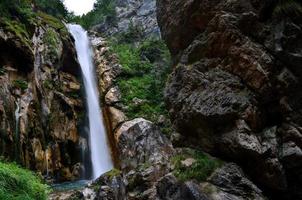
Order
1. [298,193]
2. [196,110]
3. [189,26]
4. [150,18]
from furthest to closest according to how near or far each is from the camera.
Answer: [150,18] → [189,26] → [196,110] → [298,193]

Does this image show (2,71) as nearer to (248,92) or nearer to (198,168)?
(198,168)

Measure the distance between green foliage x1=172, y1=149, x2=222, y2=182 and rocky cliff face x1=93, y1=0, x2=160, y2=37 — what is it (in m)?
23.6

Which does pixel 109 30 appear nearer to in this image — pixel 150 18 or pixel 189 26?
pixel 150 18

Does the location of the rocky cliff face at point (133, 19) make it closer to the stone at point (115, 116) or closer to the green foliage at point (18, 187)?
the stone at point (115, 116)

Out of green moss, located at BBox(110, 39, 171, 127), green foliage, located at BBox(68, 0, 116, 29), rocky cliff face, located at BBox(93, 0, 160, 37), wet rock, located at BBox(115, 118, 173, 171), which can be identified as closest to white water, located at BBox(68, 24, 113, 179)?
wet rock, located at BBox(115, 118, 173, 171)

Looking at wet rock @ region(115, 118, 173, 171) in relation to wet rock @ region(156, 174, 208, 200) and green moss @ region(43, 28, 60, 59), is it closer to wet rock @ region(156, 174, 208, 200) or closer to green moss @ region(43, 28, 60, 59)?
wet rock @ region(156, 174, 208, 200)

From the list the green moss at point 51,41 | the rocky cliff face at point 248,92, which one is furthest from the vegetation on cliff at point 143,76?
the rocky cliff face at point 248,92

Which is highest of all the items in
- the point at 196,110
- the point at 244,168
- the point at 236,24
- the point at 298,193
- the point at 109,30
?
the point at 109,30

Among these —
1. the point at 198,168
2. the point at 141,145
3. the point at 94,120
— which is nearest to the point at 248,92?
the point at 198,168

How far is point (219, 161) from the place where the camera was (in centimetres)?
1205

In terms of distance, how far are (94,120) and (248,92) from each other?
12.3 m

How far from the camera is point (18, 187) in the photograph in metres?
8.38

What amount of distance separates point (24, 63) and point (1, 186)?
39.5 feet

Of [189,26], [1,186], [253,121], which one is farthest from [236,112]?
[1,186]
